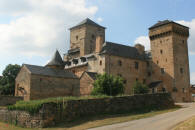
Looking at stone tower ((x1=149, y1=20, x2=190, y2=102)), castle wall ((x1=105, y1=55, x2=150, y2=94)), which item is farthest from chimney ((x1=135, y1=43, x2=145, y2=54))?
stone tower ((x1=149, y1=20, x2=190, y2=102))

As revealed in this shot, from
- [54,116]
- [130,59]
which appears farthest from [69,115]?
[130,59]

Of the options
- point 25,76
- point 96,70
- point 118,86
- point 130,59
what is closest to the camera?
point 118,86

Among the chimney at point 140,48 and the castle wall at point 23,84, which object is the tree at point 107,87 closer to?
the castle wall at point 23,84

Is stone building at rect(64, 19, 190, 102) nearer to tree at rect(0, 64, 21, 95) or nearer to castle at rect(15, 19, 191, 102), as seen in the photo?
castle at rect(15, 19, 191, 102)

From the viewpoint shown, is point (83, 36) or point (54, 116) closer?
Answer: point (54, 116)

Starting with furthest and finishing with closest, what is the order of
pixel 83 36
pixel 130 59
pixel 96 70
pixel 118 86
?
pixel 83 36
pixel 130 59
pixel 96 70
pixel 118 86

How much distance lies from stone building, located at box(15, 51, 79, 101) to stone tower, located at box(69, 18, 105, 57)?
51.2 feet

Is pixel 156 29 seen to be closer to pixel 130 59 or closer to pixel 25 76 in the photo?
pixel 130 59

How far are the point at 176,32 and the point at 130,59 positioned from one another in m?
10.8

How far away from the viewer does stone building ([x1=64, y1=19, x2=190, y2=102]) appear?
45125 mm

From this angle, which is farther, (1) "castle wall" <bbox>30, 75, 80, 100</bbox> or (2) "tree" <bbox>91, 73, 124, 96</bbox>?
(1) "castle wall" <bbox>30, 75, 80, 100</bbox>

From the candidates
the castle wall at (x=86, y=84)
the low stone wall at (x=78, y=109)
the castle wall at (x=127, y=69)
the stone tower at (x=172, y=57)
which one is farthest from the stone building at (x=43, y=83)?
the stone tower at (x=172, y=57)

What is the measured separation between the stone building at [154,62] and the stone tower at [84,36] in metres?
8.42

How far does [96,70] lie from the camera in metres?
45.0
